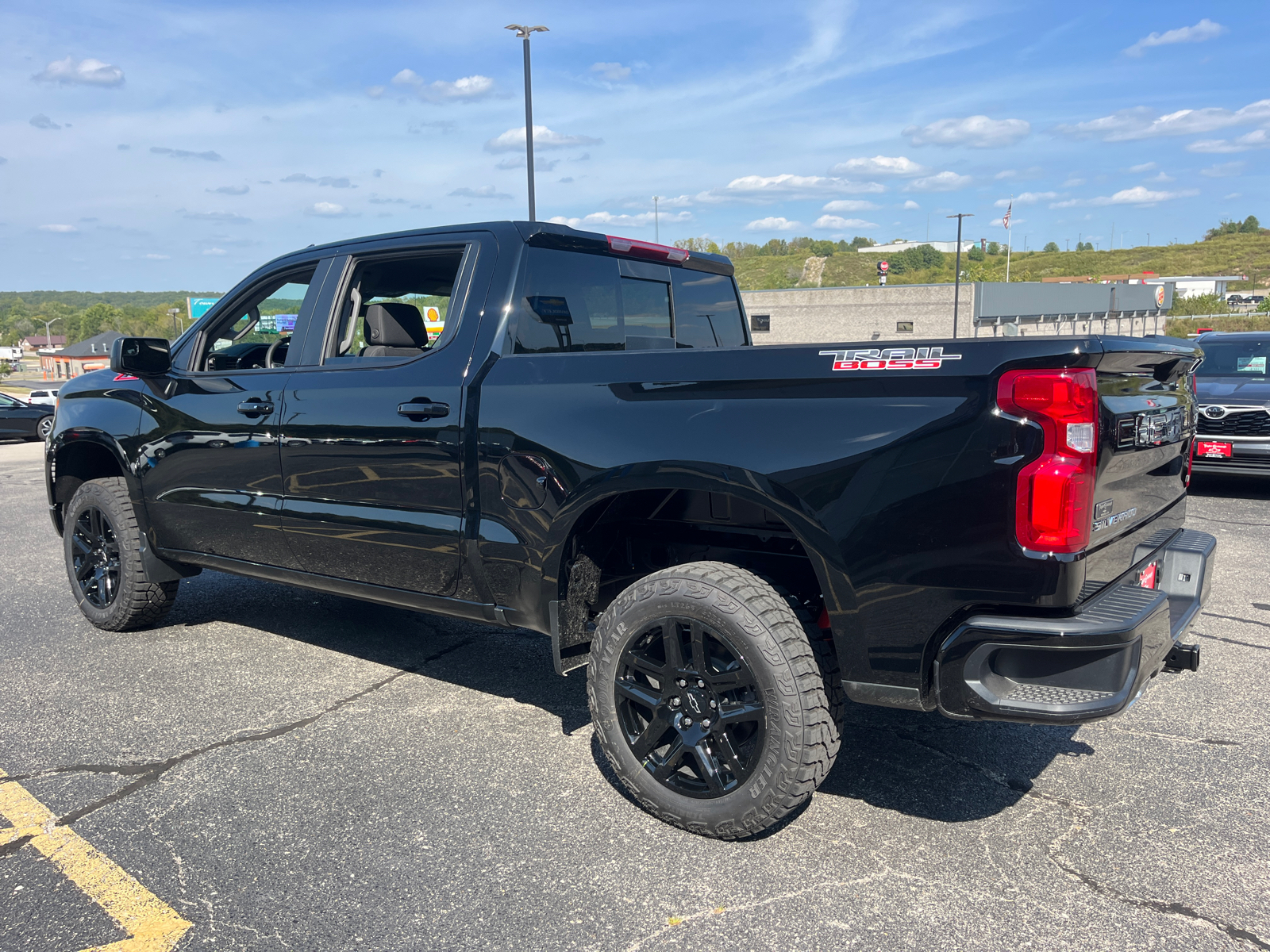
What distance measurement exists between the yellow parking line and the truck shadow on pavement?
1448 mm

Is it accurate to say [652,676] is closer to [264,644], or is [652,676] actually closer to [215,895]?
[215,895]

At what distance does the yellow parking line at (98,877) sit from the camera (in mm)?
2424

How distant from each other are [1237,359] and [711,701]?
9.37 metres

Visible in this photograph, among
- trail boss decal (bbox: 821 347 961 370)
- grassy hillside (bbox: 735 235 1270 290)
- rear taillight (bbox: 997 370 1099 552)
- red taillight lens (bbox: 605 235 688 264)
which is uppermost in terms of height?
grassy hillside (bbox: 735 235 1270 290)

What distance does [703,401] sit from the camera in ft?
9.32

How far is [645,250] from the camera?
4.09m

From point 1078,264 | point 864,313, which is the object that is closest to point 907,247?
point 1078,264

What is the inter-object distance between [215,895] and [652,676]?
55.1 inches

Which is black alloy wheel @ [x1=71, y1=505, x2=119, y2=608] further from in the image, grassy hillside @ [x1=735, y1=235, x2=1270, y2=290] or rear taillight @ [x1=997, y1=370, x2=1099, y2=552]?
grassy hillside @ [x1=735, y1=235, x2=1270, y2=290]

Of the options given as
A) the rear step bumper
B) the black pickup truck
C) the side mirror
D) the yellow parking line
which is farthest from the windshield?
the yellow parking line

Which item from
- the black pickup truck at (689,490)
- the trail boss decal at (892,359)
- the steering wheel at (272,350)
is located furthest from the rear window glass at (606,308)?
the steering wheel at (272,350)

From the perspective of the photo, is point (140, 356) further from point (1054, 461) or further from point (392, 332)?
point (1054, 461)

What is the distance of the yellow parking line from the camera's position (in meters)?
2.42

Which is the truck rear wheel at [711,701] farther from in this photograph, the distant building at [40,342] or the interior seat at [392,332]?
the distant building at [40,342]
